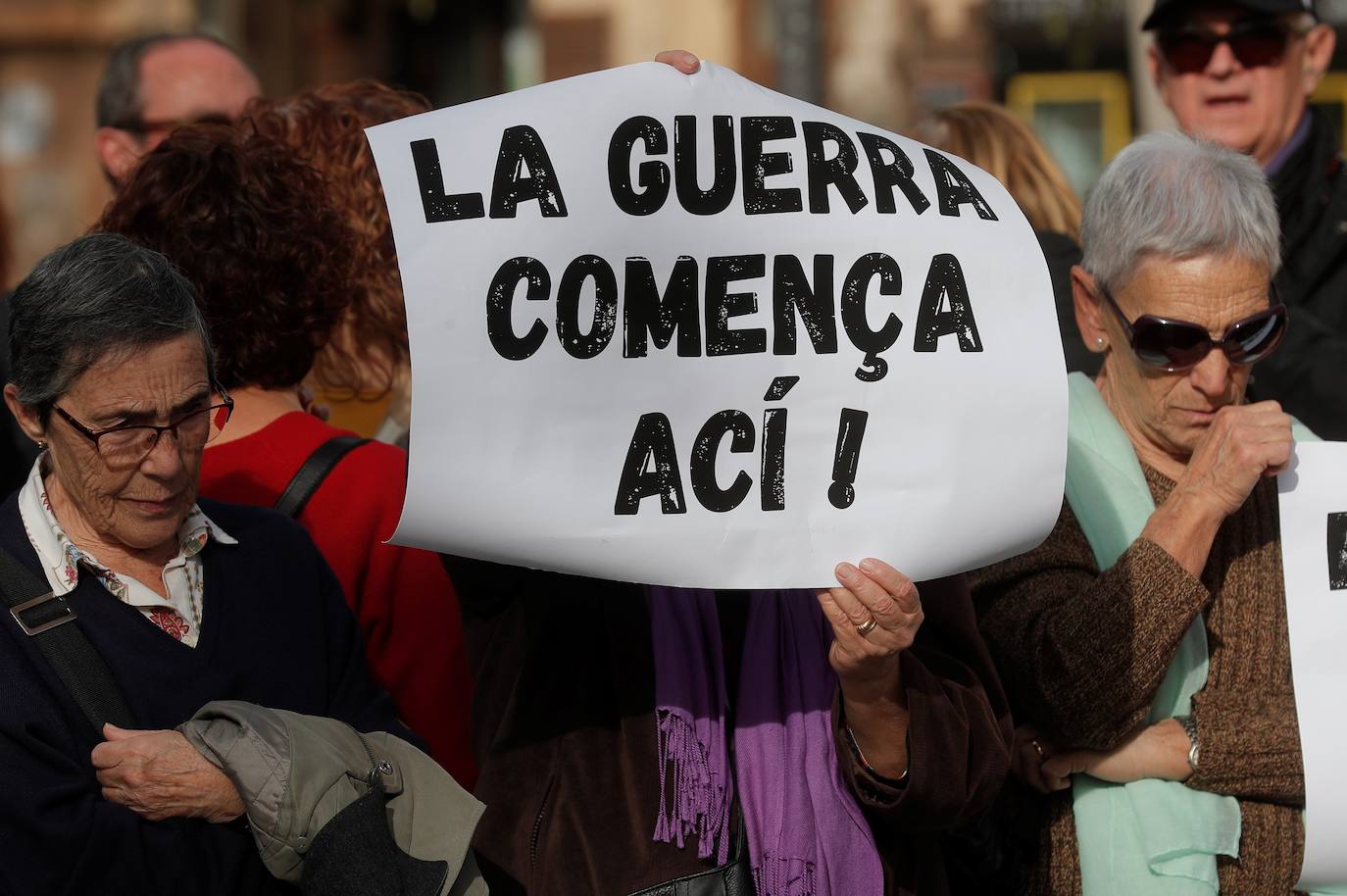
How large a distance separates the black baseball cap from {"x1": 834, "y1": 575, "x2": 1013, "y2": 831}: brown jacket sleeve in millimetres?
2110

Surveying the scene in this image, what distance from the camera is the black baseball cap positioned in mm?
4082

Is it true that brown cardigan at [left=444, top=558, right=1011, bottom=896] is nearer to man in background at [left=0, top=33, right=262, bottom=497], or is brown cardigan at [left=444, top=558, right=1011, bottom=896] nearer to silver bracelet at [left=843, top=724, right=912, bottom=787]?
silver bracelet at [left=843, top=724, right=912, bottom=787]

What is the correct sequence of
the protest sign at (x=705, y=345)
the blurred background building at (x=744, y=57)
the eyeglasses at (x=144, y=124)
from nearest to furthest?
the protest sign at (x=705, y=345) → the eyeglasses at (x=144, y=124) → the blurred background building at (x=744, y=57)

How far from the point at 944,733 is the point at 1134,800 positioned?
536 mm

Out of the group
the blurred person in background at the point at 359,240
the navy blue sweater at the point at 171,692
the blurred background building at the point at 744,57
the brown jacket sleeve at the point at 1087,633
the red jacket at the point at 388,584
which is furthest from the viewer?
the blurred background building at the point at 744,57

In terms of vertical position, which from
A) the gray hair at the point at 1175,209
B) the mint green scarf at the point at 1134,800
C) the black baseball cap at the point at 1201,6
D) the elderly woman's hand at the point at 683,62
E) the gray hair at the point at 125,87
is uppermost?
the gray hair at the point at 125,87

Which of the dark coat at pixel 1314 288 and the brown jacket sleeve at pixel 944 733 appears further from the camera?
the dark coat at pixel 1314 288

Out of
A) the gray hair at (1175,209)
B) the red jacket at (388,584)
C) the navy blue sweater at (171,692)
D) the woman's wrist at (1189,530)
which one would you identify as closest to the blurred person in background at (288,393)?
the red jacket at (388,584)

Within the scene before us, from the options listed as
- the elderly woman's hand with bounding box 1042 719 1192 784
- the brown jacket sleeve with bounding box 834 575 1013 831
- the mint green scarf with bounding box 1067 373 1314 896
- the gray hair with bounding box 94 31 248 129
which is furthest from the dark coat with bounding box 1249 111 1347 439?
the gray hair with bounding box 94 31 248 129

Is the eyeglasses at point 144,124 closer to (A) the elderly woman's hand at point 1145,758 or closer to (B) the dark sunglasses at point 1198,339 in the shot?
(B) the dark sunglasses at point 1198,339

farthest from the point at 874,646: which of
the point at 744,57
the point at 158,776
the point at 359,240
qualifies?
the point at 744,57

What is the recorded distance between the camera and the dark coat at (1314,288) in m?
3.60

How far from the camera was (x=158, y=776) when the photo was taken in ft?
7.37

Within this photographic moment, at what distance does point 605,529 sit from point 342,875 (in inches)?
22.9
